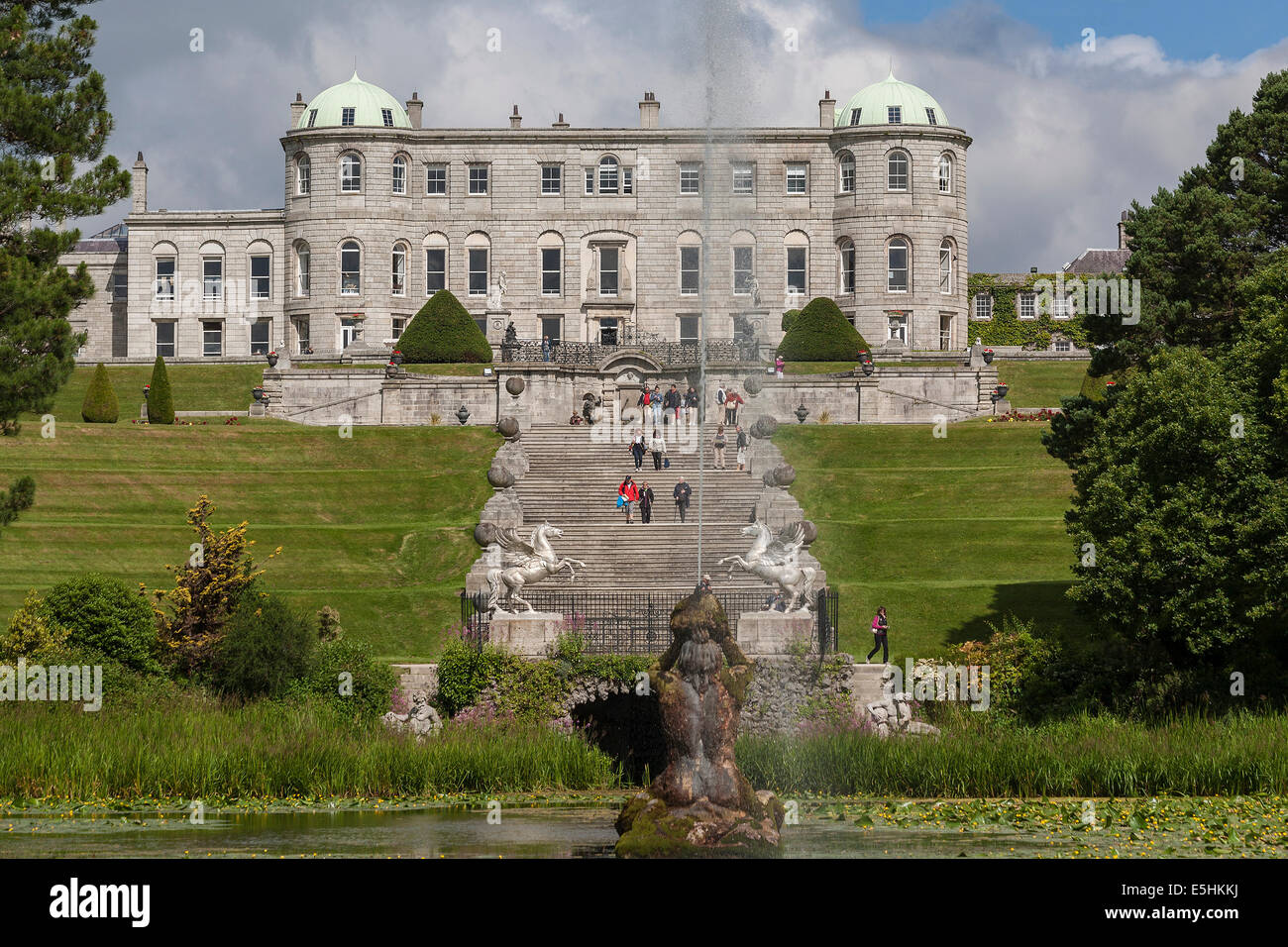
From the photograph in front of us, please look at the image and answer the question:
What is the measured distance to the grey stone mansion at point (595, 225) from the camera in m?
75.1

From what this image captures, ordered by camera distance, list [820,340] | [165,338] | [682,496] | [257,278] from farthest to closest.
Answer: [165,338], [257,278], [820,340], [682,496]

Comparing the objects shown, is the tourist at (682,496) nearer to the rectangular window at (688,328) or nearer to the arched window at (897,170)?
the rectangular window at (688,328)

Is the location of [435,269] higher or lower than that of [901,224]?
lower

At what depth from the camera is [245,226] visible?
258ft

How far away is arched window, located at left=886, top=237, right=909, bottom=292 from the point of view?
246 feet

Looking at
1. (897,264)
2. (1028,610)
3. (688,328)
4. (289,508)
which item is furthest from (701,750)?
(897,264)

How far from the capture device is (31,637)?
96.4 ft

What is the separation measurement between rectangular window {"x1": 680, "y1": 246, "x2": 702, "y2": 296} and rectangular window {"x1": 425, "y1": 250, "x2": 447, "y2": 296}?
1086 cm

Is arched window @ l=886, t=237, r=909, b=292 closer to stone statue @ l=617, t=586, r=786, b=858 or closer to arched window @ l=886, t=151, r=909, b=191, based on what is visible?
arched window @ l=886, t=151, r=909, b=191

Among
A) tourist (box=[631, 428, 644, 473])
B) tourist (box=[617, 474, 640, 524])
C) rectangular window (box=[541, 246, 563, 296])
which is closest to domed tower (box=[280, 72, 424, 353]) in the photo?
rectangular window (box=[541, 246, 563, 296])

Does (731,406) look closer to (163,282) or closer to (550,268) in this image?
(550,268)

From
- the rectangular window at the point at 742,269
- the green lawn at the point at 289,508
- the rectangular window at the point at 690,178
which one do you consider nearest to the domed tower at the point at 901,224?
the rectangular window at the point at 742,269

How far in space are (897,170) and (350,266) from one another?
2504 centimetres
